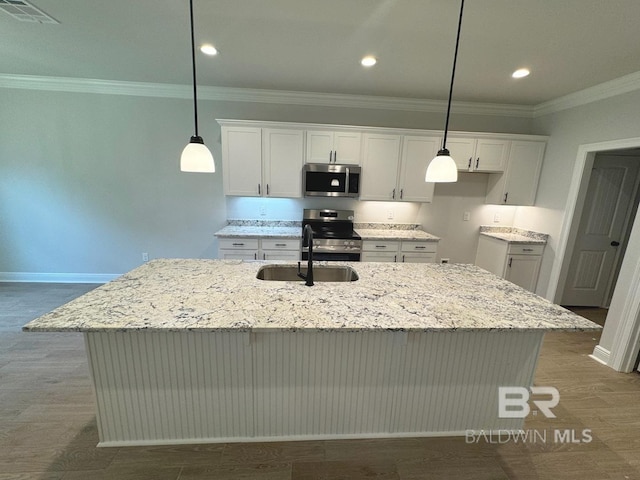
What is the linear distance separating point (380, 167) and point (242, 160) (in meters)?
1.80

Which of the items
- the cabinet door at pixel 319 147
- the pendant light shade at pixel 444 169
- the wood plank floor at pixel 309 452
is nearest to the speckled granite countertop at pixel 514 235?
the wood plank floor at pixel 309 452

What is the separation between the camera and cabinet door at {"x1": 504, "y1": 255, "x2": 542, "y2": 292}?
352cm

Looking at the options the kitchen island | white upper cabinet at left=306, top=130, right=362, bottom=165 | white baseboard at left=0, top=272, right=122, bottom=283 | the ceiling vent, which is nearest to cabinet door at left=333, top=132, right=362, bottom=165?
white upper cabinet at left=306, top=130, right=362, bottom=165

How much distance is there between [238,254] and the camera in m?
3.35

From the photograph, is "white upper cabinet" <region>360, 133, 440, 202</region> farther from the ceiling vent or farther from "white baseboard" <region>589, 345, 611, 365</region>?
the ceiling vent

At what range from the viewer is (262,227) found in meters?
3.81

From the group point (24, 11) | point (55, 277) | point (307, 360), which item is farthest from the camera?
point (55, 277)

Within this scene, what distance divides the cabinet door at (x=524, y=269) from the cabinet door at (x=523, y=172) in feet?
2.55

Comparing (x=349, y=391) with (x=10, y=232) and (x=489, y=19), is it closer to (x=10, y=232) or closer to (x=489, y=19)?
(x=489, y=19)

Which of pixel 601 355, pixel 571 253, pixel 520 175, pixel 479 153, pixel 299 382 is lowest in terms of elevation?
pixel 601 355

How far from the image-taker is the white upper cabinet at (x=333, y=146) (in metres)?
3.39

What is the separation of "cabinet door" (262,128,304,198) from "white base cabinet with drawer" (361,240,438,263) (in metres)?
1.18

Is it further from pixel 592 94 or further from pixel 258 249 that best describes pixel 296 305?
pixel 592 94

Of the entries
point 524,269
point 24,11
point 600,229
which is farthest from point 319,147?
point 600,229
